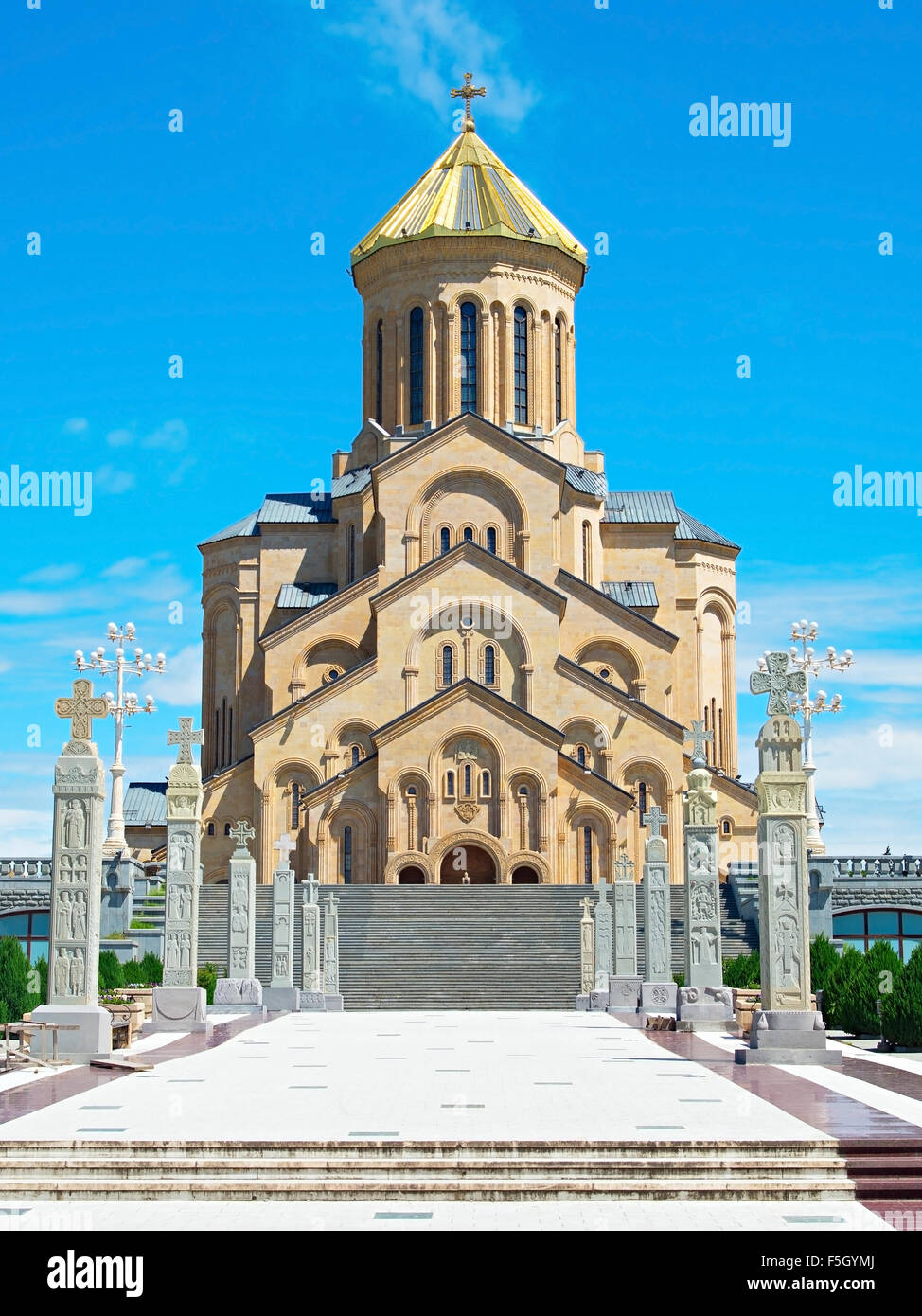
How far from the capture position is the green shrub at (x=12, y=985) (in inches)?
749

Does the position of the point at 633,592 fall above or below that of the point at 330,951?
above

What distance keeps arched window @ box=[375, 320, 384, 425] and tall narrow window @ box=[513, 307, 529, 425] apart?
4.78 meters

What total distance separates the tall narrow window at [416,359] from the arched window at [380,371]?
1.15 m

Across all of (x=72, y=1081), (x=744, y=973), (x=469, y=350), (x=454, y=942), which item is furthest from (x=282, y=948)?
(x=469, y=350)

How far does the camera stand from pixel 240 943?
2741 cm

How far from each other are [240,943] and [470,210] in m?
37.2

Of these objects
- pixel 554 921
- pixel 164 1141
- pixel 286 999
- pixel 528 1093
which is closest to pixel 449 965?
pixel 554 921

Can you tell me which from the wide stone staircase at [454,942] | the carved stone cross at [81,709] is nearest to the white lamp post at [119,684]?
the wide stone staircase at [454,942]

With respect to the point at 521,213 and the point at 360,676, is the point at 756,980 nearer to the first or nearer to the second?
the point at 360,676

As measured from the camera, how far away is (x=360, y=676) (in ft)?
167

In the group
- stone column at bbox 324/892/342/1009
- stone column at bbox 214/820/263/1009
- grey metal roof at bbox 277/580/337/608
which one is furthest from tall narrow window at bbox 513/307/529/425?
stone column at bbox 214/820/263/1009

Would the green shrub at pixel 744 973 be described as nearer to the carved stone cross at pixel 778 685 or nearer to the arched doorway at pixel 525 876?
the carved stone cross at pixel 778 685

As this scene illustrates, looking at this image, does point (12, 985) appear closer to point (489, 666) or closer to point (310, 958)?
point (310, 958)
